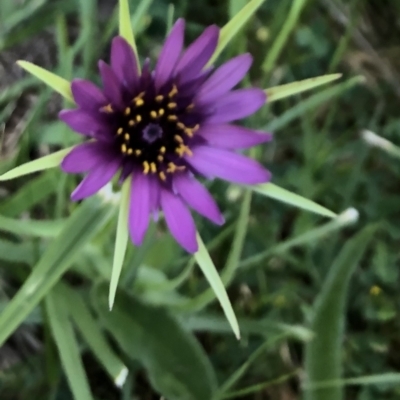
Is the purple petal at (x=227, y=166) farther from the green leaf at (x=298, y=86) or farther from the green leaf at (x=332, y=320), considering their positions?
the green leaf at (x=332, y=320)

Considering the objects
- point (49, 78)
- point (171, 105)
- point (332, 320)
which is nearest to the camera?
point (49, 78)

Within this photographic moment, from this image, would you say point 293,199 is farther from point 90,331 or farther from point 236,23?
point 90,331

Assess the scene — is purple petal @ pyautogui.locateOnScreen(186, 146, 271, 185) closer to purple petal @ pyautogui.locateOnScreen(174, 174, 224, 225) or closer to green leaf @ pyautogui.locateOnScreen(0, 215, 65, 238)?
purple petal @ pyautogui.locateOnScreen(174, 174, 224, 225)

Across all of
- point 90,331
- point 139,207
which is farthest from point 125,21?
point 90,331

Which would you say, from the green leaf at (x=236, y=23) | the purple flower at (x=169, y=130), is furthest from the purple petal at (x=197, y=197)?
→ the green leaf at (x=236, y=23)

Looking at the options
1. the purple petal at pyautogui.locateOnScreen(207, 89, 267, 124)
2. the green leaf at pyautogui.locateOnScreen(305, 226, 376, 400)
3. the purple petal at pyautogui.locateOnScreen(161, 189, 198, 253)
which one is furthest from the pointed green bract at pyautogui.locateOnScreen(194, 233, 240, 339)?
the green leaf at pyautogui.locateOnScreen(305, 226, 376, 400)
